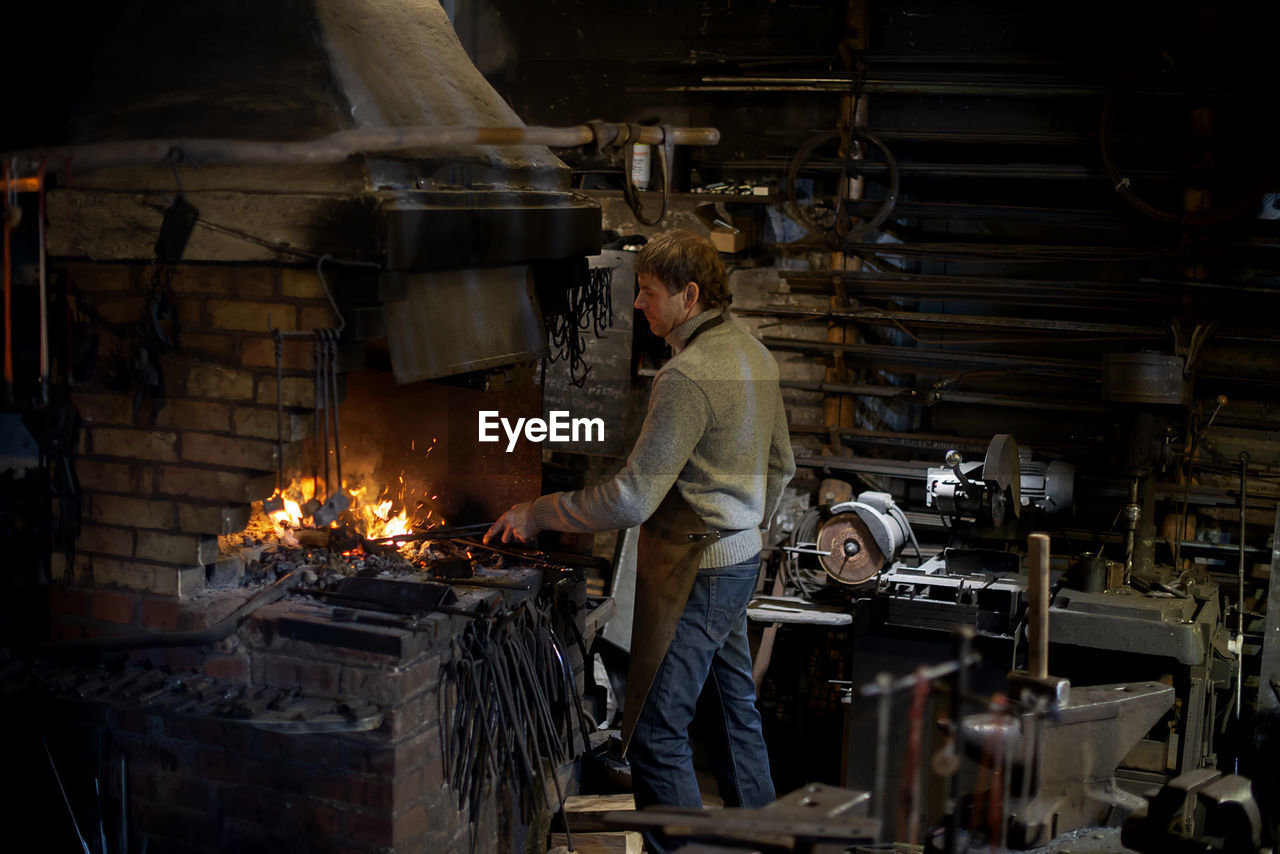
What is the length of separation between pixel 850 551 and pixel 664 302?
6.89 feet

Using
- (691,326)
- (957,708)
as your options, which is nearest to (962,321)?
(691,326)

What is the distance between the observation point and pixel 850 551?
5.11 metres

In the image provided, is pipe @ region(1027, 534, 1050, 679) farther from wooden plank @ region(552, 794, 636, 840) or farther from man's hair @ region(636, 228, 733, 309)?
wooden plank @ region(552, 794, 636, 840)

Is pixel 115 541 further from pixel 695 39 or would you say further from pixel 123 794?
pixel 695 39

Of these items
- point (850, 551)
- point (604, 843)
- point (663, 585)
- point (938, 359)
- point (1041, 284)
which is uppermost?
point (1041, 284)

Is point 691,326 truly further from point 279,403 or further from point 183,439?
point 183,439

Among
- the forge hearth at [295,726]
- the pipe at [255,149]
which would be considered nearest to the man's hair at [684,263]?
the pipe at [255,149]

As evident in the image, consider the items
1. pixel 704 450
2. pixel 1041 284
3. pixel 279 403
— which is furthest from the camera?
pixel 1041 284

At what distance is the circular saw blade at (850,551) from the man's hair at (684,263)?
198cm

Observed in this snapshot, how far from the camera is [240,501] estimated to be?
3.18m

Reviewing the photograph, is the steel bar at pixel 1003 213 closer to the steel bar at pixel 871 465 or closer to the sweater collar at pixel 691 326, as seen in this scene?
the steel bar at pixel 871 465

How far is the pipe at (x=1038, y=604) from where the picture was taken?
2283 mm

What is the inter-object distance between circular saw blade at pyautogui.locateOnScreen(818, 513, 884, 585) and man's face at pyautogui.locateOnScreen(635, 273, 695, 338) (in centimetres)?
194

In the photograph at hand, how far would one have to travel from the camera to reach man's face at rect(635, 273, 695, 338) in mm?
3443
